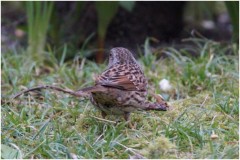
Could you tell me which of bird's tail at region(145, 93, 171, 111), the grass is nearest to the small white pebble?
A: the grass

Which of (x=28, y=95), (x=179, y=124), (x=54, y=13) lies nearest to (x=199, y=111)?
(x=179, y=124)

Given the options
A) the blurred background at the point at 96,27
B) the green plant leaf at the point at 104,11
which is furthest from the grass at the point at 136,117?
the green plant leaf at the point at 104,11

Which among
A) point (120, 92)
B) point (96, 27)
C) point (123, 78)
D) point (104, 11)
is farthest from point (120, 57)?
point (96, 27)

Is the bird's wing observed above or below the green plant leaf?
below

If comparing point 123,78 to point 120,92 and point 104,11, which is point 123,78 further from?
point 104,11

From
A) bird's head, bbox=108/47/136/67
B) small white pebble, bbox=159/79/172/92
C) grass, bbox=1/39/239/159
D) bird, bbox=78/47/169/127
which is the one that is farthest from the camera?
small white pebble, bbox=159/79/172/92

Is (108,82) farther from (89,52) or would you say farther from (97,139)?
(89,52)

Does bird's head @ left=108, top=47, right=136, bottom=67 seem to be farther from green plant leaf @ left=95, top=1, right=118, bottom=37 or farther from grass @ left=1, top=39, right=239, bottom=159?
green plant leaf @ left=95, top=1, right=118, bottom=37
